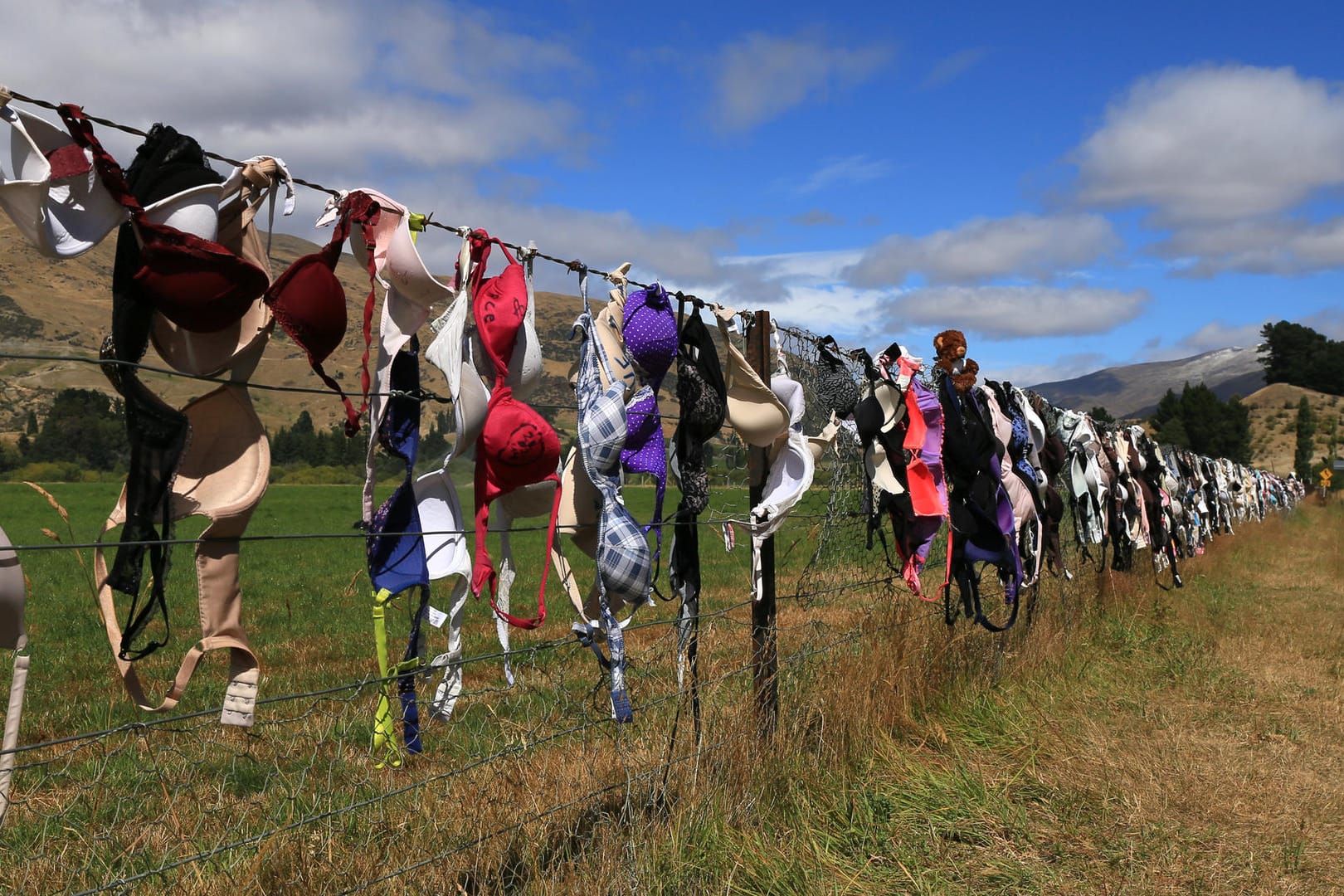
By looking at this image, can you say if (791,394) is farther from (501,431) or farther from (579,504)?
(501,431)

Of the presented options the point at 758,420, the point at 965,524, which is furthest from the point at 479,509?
the point at 965,524

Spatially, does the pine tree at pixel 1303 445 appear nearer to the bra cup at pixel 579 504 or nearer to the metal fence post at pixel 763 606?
the metal fence post at pixel 763 606

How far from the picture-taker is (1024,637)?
5742 mm

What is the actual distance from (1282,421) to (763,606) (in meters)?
85.2

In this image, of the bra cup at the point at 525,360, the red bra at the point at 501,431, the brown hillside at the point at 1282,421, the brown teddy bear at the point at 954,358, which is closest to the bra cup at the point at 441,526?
the red bra at the point at 501,431

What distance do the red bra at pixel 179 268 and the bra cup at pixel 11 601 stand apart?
1.54 feet

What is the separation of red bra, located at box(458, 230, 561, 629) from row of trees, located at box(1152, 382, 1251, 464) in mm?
54889

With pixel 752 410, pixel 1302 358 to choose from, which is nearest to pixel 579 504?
pixel 752 410

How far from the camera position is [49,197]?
164 centimetres

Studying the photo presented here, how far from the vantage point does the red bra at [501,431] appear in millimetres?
2371

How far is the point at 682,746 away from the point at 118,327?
7.71 feet

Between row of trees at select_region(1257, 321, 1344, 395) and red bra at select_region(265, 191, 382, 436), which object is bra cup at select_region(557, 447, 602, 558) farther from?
row of trees at select_region(1257, 321, 1344, 395)

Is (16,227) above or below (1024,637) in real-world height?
above

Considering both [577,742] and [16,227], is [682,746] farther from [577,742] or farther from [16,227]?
[16,227]
